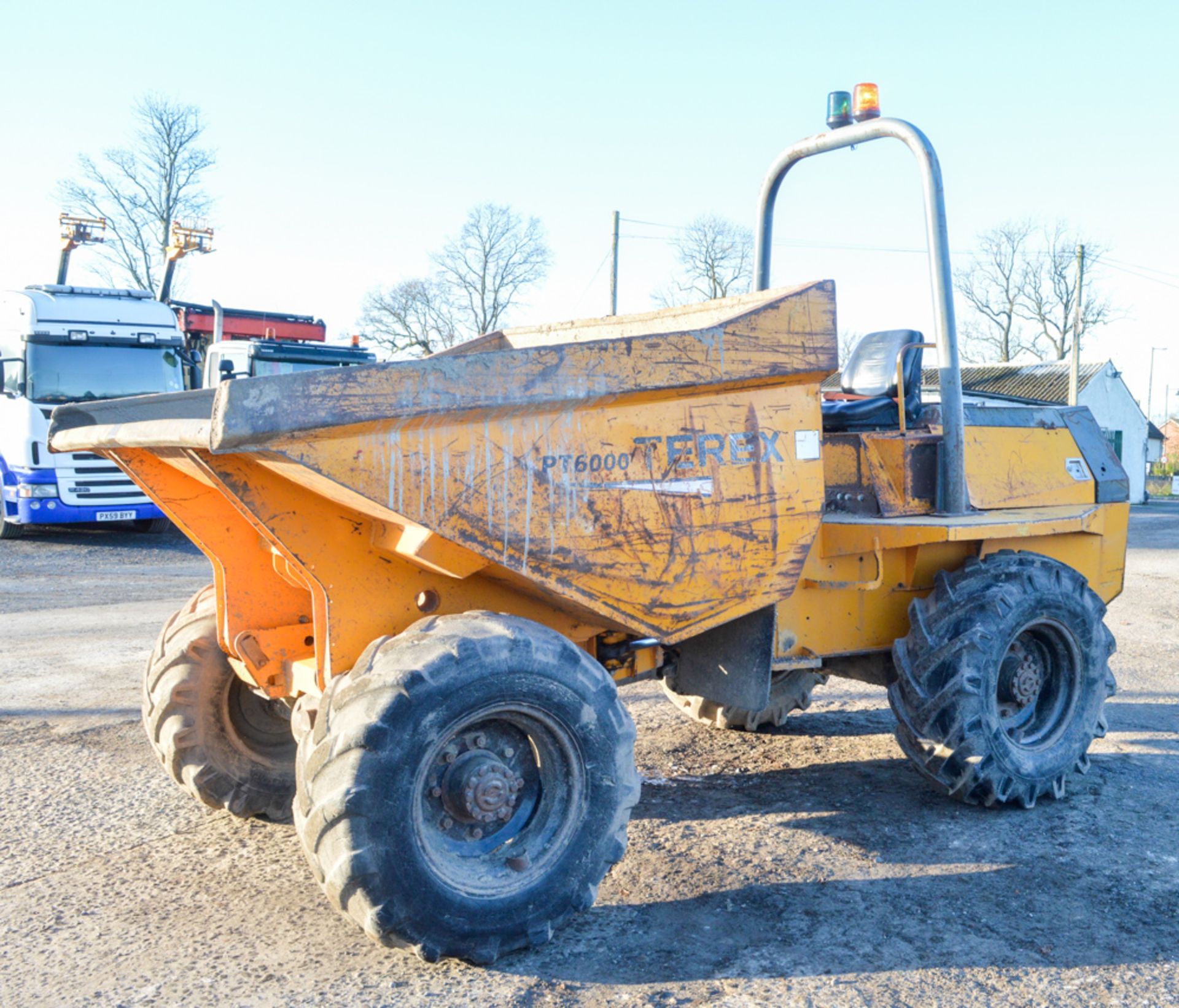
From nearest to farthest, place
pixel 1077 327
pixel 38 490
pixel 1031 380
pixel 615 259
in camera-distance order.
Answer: pixel 38 490
pixel 615 259
pixel 1077 327
pixel 1031 380

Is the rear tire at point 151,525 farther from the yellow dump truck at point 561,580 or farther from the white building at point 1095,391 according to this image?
the white building at point 1095,391

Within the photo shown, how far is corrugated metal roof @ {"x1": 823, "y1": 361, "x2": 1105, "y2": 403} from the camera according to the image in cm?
3809

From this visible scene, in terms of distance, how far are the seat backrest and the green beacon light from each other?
98cm

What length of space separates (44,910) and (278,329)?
54.1ft

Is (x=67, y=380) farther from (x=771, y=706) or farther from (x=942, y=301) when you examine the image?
(x=942, y=301)

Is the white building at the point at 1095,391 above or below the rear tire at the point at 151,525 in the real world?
above

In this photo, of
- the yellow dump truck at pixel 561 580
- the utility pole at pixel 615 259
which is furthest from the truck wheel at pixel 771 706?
the utility pole at pixel 615 259

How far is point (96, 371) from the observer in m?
14.2

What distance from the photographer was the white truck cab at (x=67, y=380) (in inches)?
532

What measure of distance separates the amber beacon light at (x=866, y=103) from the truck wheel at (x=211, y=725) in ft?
11.2

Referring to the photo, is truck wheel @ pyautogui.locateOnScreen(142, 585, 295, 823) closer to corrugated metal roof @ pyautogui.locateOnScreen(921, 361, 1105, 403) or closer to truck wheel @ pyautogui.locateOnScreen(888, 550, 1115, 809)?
truck wheel @ pyautogui.locateOnScreen(888, 550, 1115, 809)

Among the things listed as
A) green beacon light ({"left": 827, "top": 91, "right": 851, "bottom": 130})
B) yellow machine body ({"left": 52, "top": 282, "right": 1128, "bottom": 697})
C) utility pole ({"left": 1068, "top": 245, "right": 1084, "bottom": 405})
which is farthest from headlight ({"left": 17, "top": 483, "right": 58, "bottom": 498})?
utility pole ({"left": 1068, "top": 245, "right": 1084, "bottom": 405})

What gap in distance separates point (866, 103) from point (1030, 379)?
3815cm

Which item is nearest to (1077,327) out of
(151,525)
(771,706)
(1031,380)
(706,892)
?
(1031,380)
